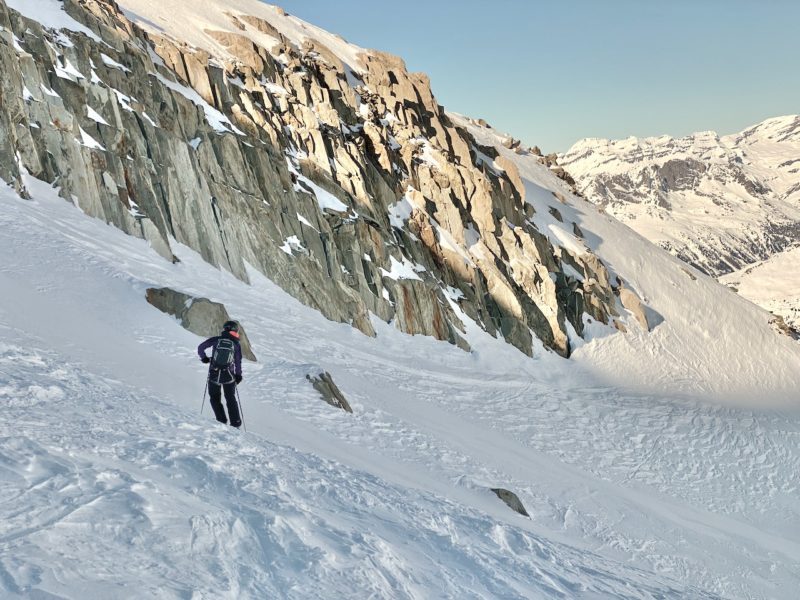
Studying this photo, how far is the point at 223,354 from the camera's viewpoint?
42.3 ft

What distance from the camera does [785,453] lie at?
37.2m

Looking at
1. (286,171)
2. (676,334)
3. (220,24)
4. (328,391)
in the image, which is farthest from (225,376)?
(220,24)

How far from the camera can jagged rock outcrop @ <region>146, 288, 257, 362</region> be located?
21000 mm

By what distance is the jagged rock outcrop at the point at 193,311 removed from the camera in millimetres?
21000

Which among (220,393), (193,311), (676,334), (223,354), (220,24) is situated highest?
(220,24)

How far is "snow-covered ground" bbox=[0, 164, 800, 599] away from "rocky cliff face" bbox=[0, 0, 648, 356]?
2.43 m

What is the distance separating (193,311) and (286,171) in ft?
71.0

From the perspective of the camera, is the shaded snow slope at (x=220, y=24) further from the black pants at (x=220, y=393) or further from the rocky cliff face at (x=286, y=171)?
the black pants at (x=220, y=393)

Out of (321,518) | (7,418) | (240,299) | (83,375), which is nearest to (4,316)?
(83,375)

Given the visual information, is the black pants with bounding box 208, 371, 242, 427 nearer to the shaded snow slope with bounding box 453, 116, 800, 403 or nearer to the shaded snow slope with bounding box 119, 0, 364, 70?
the shaded snow slope with bounding box 453, 116, 800, 403

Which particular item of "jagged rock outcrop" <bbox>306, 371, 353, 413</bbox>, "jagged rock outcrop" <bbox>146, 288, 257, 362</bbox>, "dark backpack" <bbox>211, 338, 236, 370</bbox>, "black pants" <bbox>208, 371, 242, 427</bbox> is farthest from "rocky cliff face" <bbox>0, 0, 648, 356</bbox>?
"black pants" <bbox>208, 371, 242, 427</bbox>

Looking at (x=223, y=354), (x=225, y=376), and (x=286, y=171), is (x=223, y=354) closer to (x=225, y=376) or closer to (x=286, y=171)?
(x=225, y=376)

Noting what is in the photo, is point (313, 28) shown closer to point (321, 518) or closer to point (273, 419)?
point (273, 419)

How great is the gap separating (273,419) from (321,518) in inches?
329
